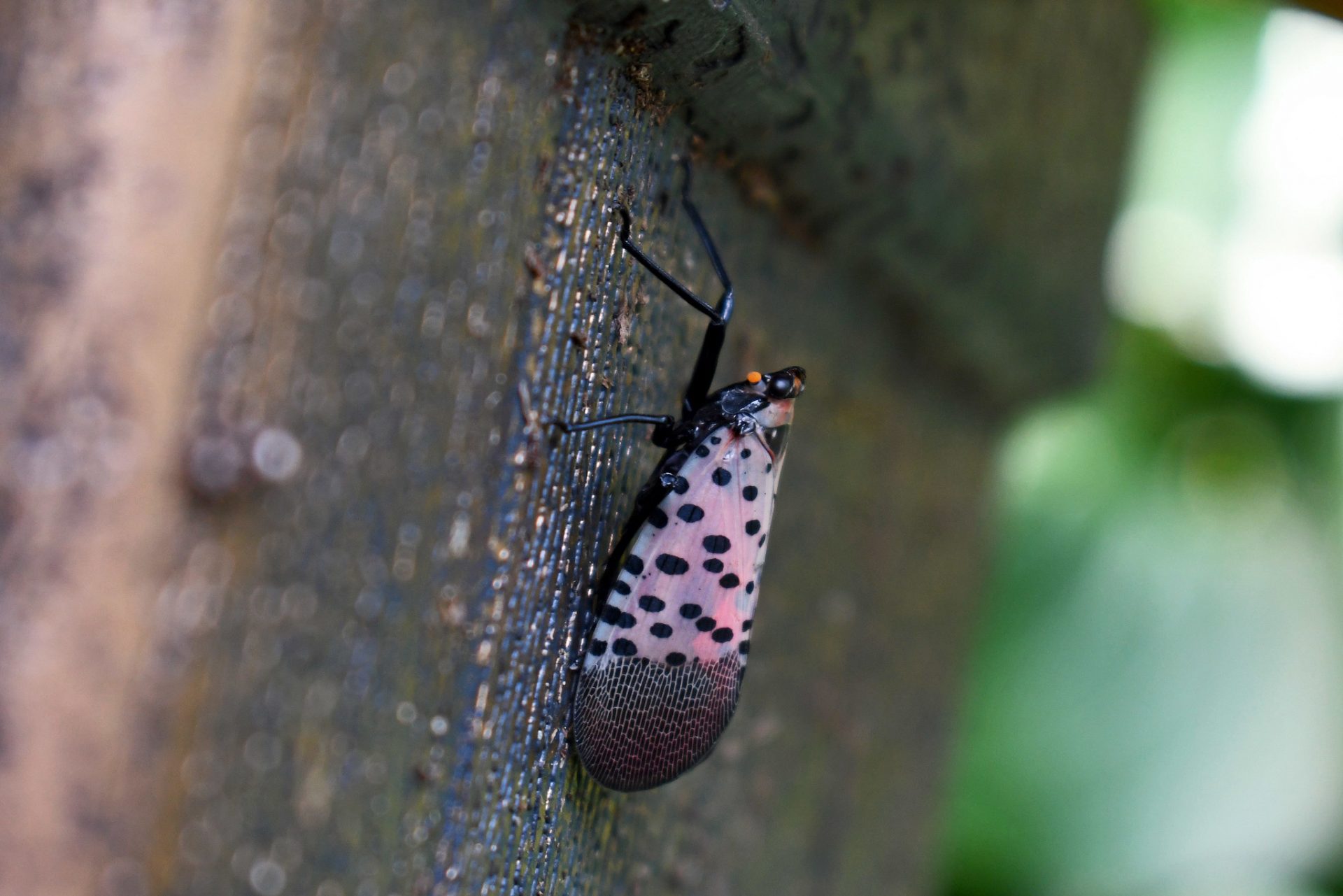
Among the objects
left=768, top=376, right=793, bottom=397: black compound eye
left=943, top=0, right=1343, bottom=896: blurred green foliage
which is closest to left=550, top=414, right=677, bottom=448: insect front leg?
left=768, top=376, right=793, bottom=397: black compound eye

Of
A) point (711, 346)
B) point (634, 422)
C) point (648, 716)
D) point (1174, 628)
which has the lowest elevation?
point (648, 716)

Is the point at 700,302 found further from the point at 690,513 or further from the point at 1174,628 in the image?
the point at 1174,628

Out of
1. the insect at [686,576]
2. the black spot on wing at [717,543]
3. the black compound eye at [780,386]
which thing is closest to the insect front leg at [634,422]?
the insect at [686,576]

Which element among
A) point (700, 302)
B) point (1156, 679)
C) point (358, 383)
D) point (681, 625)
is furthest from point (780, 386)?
point (1156, 679)

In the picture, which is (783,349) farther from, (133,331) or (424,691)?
(133,331)

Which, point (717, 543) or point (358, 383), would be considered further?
point (717, 543)

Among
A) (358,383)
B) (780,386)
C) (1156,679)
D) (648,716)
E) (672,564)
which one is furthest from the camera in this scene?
(1156,679)

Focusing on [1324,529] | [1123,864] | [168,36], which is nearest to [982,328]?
[168,36]
